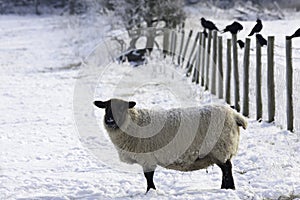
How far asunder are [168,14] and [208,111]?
68.5ft

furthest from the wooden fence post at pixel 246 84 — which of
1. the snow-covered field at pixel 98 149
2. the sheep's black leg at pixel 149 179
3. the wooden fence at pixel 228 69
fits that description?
the sheep's black leg at pixel 149 179

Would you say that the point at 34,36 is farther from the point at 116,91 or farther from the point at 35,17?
the point at 116,91

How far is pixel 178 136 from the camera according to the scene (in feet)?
21.7

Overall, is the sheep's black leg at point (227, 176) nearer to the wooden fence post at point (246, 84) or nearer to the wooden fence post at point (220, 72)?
the wooden fence post at point (246, 84)

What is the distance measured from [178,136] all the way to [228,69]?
20.9ft

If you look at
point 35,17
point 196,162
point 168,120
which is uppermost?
point 168,120

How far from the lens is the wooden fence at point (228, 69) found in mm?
10031

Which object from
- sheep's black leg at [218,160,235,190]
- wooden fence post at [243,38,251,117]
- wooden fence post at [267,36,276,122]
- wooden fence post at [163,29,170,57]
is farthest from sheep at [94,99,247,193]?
wooden fence post at [163,29,170,57]

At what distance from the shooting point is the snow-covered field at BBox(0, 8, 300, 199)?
6887mm

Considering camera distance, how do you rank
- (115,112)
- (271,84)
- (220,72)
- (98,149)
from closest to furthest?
(115,112) → (98,149) → (271,84) → (220,72)

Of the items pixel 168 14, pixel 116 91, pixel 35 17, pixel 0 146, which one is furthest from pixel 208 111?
pixel 35 17

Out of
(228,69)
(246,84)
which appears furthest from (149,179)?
(228,69)

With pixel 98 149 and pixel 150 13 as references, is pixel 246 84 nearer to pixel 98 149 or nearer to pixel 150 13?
pixel 98 149

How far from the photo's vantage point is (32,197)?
22.7 feet
